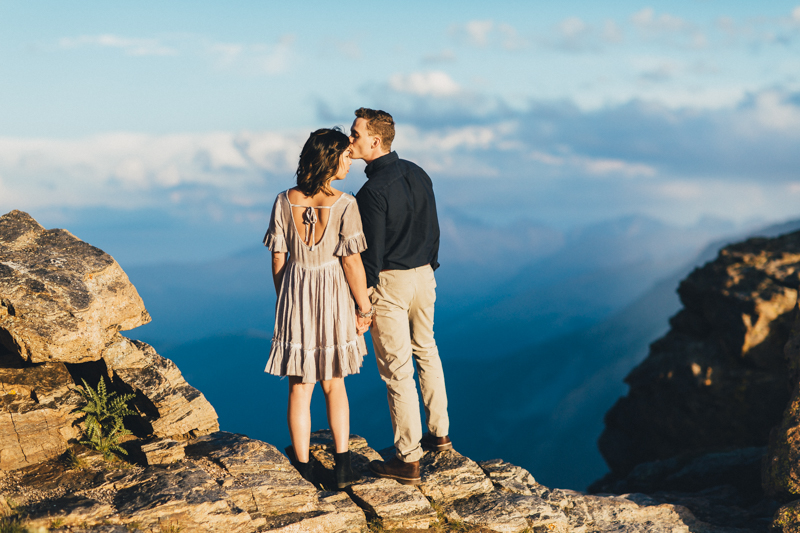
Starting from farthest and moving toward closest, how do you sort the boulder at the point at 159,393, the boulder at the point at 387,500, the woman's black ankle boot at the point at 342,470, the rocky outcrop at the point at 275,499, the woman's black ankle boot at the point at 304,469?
1. the boulder at the point at 159,393
2. the woman's black ankle boot at the point at 304,469
3. the woman's black ankle boot at the point at 342,470
4. the boulder at the point at 387,500
5. the rocky outcrop at the point at 275,499

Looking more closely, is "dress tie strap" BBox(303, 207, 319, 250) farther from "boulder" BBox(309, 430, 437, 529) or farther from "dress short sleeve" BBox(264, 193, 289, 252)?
"boulder" BBox(309, 430, 437, 529)

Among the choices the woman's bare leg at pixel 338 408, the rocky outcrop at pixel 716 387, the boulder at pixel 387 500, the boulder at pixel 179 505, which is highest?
the woman's bare leg at pixel 338 408

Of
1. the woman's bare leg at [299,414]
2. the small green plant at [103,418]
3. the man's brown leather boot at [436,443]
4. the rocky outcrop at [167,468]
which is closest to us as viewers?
the rocky outcrop at [167,468]

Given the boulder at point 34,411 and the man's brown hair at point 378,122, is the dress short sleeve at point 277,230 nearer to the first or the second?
the man's brown hair at point 378,122

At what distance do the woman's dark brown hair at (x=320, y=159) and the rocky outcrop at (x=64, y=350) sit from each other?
10.9 feet

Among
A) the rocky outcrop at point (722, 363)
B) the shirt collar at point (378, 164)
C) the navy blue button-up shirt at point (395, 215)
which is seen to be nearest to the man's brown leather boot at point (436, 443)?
the navy blue button-up shirt at point (395, 215)

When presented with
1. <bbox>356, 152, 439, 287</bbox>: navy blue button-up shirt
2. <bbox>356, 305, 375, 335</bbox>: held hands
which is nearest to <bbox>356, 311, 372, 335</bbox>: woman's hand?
<bbox>356, 305, 375, 335</bbox>: held hands

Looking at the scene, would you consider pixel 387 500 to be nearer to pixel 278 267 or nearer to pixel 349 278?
pixel 349 278

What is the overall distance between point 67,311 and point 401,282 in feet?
13.8

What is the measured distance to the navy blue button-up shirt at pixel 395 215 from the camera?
6.58 m

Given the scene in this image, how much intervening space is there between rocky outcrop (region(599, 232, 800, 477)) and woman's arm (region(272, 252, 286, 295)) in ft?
44.6

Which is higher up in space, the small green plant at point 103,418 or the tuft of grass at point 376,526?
the small green plant at point 103,418

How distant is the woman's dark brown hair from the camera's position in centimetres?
615

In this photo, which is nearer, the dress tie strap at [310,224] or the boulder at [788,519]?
the dress tie strap at [310,224]
